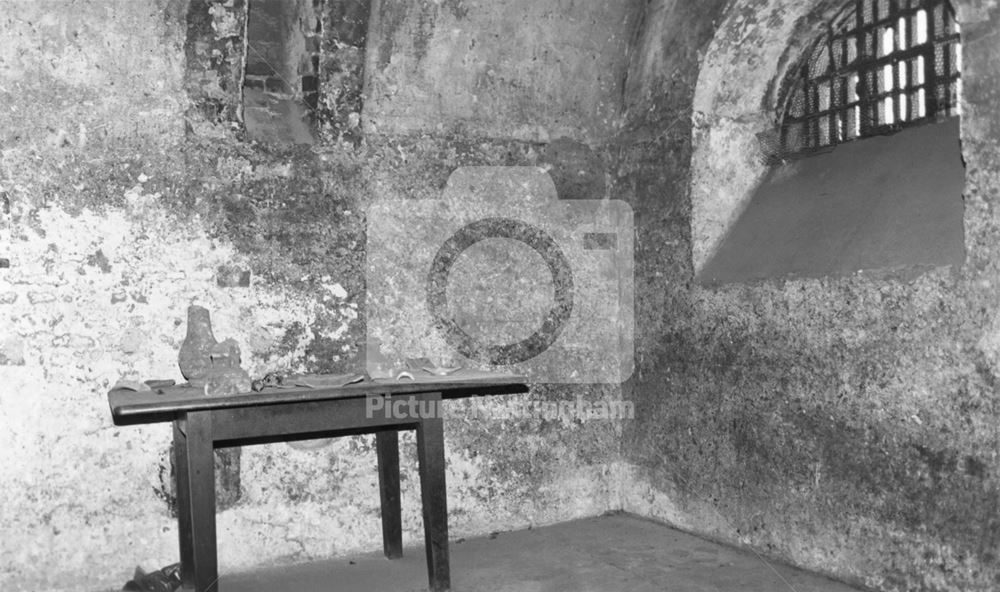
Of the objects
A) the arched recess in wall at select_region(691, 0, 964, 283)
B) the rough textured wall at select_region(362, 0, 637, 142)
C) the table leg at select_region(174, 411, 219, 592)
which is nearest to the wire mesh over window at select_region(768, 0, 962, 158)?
the arched recess in wall at select_region(691, 0, 964, 283)

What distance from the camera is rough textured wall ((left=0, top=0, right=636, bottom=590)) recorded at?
3.41 m

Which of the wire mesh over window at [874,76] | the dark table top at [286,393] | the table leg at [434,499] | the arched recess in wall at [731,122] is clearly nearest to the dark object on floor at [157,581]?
Answer: the dark table top at [286,393]

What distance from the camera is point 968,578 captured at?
9.46 ft

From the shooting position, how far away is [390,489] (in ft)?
12.6

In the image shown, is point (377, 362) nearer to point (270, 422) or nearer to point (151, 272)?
point (270, 422)

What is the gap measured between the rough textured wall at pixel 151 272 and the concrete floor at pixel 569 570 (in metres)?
0.22

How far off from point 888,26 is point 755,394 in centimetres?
170

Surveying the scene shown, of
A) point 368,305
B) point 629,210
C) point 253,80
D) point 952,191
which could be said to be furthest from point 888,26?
point 253,80

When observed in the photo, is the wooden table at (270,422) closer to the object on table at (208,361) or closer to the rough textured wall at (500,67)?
the object on table at (208,361)

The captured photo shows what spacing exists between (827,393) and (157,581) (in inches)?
111

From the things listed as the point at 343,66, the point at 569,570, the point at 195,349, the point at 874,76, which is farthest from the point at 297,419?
the point at 874,76

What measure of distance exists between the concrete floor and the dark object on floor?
196 millimetres

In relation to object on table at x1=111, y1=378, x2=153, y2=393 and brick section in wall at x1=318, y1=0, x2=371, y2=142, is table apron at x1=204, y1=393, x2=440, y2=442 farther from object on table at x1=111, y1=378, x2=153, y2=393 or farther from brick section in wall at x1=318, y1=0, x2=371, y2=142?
brick section in wall at x1=318, y1=0, x2=371, y2=142

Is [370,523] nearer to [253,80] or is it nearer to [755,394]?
[755,394]
